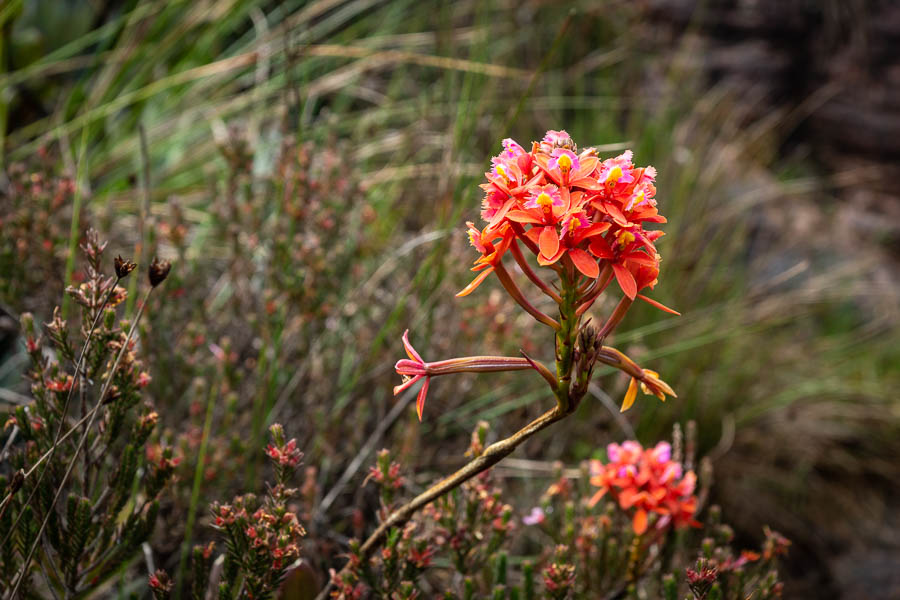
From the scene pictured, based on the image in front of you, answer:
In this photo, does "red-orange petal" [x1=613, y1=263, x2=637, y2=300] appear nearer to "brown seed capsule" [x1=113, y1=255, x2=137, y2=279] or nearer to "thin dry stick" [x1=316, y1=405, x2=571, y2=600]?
"thin dry stick" [x1=316, y1=405, x2=571, y2=600]

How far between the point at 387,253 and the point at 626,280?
74.2 inches

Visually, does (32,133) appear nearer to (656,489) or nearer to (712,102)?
(656,489)

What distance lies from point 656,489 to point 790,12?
624 cm

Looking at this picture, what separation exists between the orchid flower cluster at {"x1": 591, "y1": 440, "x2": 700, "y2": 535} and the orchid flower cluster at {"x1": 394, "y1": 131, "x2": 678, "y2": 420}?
521 mm

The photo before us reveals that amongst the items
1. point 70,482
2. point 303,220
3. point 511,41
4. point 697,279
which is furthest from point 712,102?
point 70,482

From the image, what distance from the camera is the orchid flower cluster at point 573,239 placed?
965mm

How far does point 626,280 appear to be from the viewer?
98cm

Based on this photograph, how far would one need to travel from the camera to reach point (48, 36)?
3.44 m

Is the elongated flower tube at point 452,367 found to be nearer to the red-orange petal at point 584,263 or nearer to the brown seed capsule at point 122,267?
the red-orange petal at point 584,263

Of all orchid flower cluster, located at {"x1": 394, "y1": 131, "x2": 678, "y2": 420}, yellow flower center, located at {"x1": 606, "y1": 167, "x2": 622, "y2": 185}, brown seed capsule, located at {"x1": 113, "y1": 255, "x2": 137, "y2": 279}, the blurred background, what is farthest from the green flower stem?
the blurred background

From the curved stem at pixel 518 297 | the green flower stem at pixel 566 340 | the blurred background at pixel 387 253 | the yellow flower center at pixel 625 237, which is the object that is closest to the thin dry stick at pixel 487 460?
the green flower stem at pixel 566 340

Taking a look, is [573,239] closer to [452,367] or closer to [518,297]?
[518,297]

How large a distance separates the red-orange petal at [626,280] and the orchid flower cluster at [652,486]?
665 mm

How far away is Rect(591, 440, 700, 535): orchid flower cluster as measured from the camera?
4.91 feet
